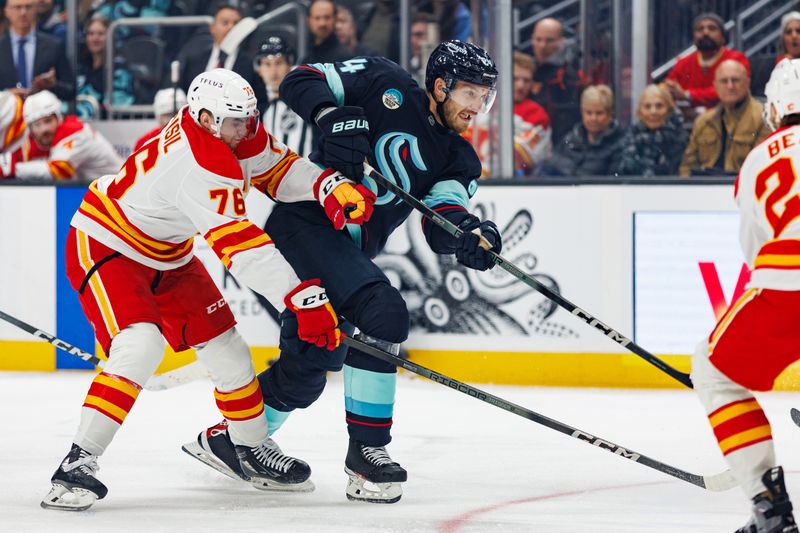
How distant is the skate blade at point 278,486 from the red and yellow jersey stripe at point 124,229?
62cm

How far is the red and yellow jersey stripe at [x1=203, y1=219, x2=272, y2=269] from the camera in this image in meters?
2.95

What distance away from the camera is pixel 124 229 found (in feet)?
10.5

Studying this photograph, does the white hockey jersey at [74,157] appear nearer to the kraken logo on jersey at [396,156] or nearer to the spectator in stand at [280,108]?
the spectator in stand at [280,108]

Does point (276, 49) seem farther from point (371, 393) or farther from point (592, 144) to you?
point (371, 393)

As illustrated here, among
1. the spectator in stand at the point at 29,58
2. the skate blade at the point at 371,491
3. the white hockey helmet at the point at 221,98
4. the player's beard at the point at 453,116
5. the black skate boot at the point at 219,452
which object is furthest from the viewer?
the spectator in stand at the point at 29,58

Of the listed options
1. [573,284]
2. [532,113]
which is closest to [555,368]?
[573,284]

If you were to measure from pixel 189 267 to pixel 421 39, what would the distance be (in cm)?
262

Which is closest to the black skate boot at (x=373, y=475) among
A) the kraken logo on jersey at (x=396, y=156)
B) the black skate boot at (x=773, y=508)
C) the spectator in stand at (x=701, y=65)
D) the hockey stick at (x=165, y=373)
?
the hockey stick at (x=165, y=373)

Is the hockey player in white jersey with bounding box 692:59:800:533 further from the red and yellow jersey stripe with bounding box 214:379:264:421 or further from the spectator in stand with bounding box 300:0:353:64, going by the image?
the spectator in stand with bounding box 300:0:353:64

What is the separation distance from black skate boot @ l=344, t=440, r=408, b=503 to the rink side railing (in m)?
2.07

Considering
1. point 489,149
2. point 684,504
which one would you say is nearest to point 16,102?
point 489,149

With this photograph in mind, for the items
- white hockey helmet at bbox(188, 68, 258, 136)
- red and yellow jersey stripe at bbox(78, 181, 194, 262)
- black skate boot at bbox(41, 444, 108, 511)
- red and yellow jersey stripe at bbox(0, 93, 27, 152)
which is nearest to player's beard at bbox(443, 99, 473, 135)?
white hockey helmet at bbox(188, 68, 258, 136)

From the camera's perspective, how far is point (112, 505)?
10.3ft

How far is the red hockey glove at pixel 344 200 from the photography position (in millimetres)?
3109
